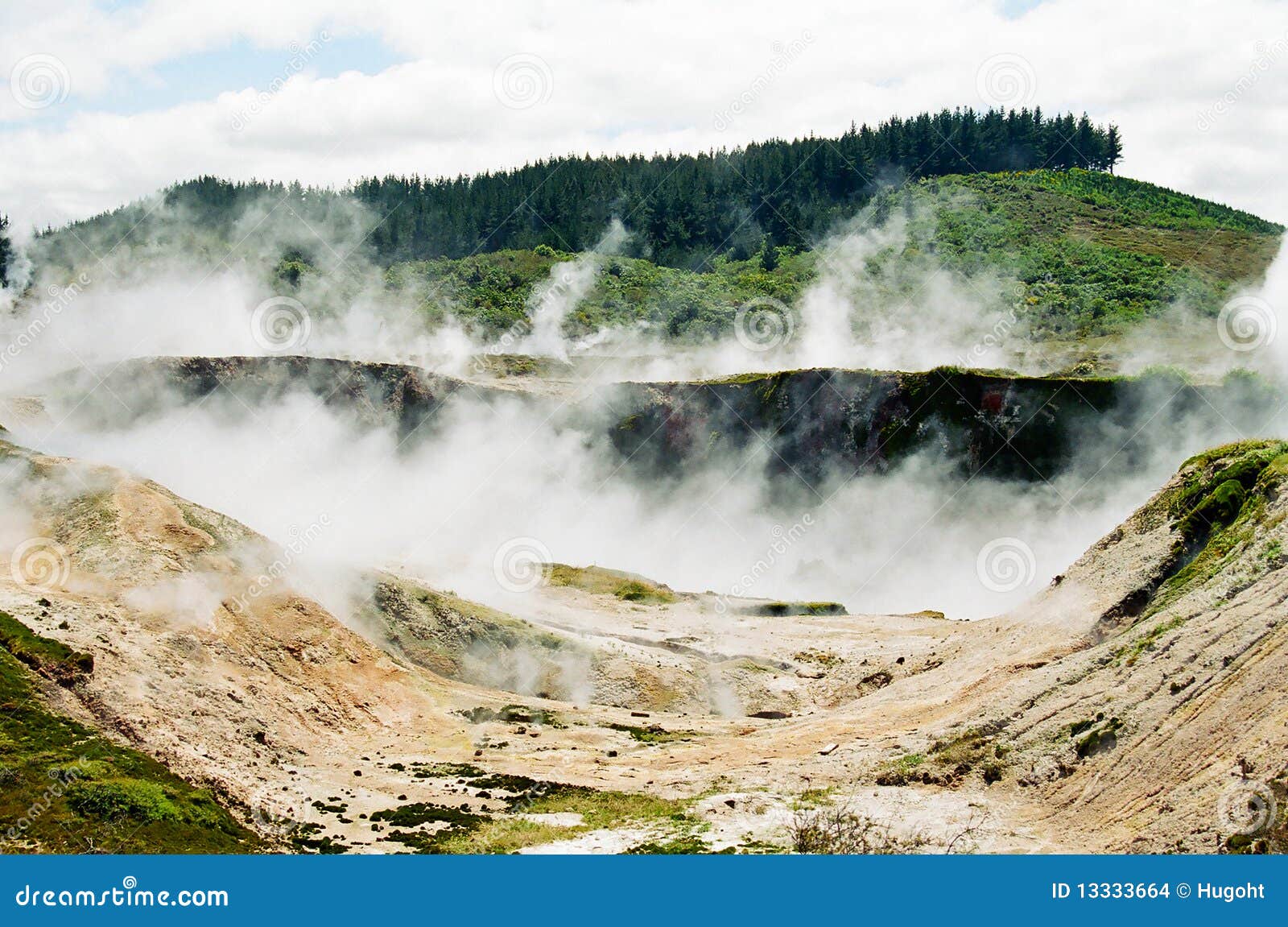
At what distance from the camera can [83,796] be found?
21.9m

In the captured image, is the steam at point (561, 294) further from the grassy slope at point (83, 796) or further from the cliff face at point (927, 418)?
the grassy slope at point (83, 796)

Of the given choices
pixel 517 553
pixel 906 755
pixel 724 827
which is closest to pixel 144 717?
pixel 724 827

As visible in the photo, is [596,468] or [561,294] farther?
[561,294]

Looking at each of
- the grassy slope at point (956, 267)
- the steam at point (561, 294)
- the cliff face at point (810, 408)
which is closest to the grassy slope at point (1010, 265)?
the grassy slope at point (956, 267)

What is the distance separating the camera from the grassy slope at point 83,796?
2084 cm

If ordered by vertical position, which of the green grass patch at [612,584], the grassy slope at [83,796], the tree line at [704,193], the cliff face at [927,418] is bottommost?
the grassy slope at [83,796]

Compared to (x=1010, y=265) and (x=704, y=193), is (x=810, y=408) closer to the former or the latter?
(x=1010, y=265)

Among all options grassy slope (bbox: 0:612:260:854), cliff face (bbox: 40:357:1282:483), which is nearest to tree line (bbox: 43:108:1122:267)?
cliff face (bbox: 40:357:1282:483)

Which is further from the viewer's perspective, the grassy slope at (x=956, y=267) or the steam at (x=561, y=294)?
the steam at (x=561, y=294)

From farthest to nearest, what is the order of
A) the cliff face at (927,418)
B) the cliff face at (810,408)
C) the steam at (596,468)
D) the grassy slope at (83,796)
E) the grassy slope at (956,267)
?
the grassy slope at (956,267) < the cliff face at (810,408) < the cliff face at (927,418) < the steam at (596,468) < the grassy slope at (83,796)

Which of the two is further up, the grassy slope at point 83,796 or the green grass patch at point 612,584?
the green grass patch at point 612,584

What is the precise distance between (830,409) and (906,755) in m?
43.9

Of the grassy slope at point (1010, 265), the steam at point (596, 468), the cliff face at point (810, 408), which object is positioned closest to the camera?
the steam at point (596, 468)

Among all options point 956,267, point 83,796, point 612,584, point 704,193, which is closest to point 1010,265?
point 956,267
